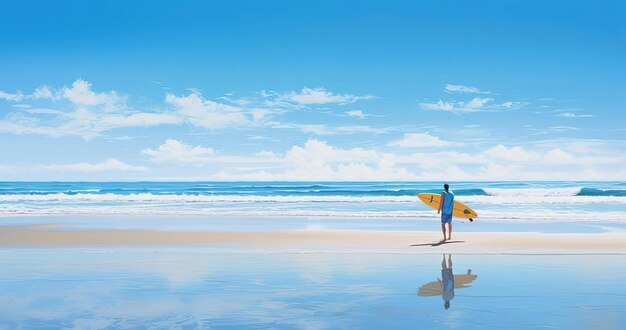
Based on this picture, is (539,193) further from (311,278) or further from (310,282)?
(310,282)

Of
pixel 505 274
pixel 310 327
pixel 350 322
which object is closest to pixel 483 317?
pixel 350 322

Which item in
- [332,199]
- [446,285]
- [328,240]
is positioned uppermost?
[332,199]

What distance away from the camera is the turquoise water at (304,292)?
771cm

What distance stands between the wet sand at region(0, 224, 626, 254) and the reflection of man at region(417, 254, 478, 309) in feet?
13.0

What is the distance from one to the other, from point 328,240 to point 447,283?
791 centimetres

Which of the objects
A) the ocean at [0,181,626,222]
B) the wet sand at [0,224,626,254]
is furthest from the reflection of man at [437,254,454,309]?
the ocean at [0,181,626,222]

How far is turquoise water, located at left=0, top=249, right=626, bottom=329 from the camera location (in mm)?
7715

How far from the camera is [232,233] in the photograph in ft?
66.8

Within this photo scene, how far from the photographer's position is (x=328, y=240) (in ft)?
59.7

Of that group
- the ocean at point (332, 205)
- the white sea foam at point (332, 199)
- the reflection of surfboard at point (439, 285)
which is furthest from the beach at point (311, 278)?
the white sea foam at point (332, 199)

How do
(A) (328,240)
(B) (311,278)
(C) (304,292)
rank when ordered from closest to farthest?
1. (C) (304,292)
2. (B) (311,278)
3. (A) (328,240)

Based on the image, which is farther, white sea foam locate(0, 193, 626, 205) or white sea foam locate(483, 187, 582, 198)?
white sea foam locate(483, 187, 582, 198)

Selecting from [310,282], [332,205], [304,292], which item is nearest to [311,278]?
[310,282]

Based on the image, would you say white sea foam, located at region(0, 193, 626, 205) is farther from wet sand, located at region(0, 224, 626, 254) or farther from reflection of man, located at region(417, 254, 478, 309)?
reflection of man, located at region(417, 254, 478, 309)
